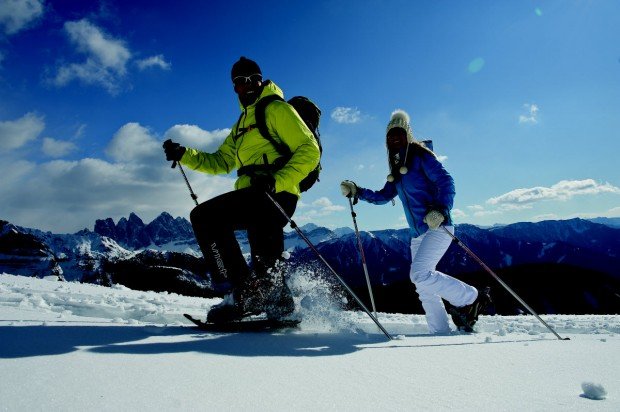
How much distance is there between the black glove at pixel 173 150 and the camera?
4890mm

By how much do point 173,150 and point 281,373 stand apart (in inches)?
146

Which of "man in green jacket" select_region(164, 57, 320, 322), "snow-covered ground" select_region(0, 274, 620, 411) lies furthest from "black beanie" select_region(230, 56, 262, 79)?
"snow-covered ground" select_region(0, 274, 620, 411)

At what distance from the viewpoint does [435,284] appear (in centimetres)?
500

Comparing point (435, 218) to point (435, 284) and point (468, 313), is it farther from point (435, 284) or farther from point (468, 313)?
point (468, 313)

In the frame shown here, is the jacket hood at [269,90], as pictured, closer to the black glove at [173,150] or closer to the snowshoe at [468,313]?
the black glove at [173,150]

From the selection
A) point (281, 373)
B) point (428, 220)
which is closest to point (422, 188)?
point (428, 220)

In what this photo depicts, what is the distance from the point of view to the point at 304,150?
13.3 ft

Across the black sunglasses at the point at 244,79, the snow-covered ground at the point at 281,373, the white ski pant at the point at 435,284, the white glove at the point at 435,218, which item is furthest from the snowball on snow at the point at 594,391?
the black sunglasses at the point at 244,79

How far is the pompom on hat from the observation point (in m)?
5.48

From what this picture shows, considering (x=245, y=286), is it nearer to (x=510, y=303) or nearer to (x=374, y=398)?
(x=374, y=398)

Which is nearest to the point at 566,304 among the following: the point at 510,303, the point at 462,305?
the point at 510,303

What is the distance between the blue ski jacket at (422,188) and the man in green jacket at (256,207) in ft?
Answer: 6.02

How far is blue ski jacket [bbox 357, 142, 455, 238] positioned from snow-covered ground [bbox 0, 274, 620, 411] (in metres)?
2.21

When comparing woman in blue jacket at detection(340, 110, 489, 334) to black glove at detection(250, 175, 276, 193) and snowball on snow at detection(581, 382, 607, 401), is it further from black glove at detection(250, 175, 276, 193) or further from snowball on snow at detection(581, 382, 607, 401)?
snowball on snow at detection(581, 382, 607, 401)
